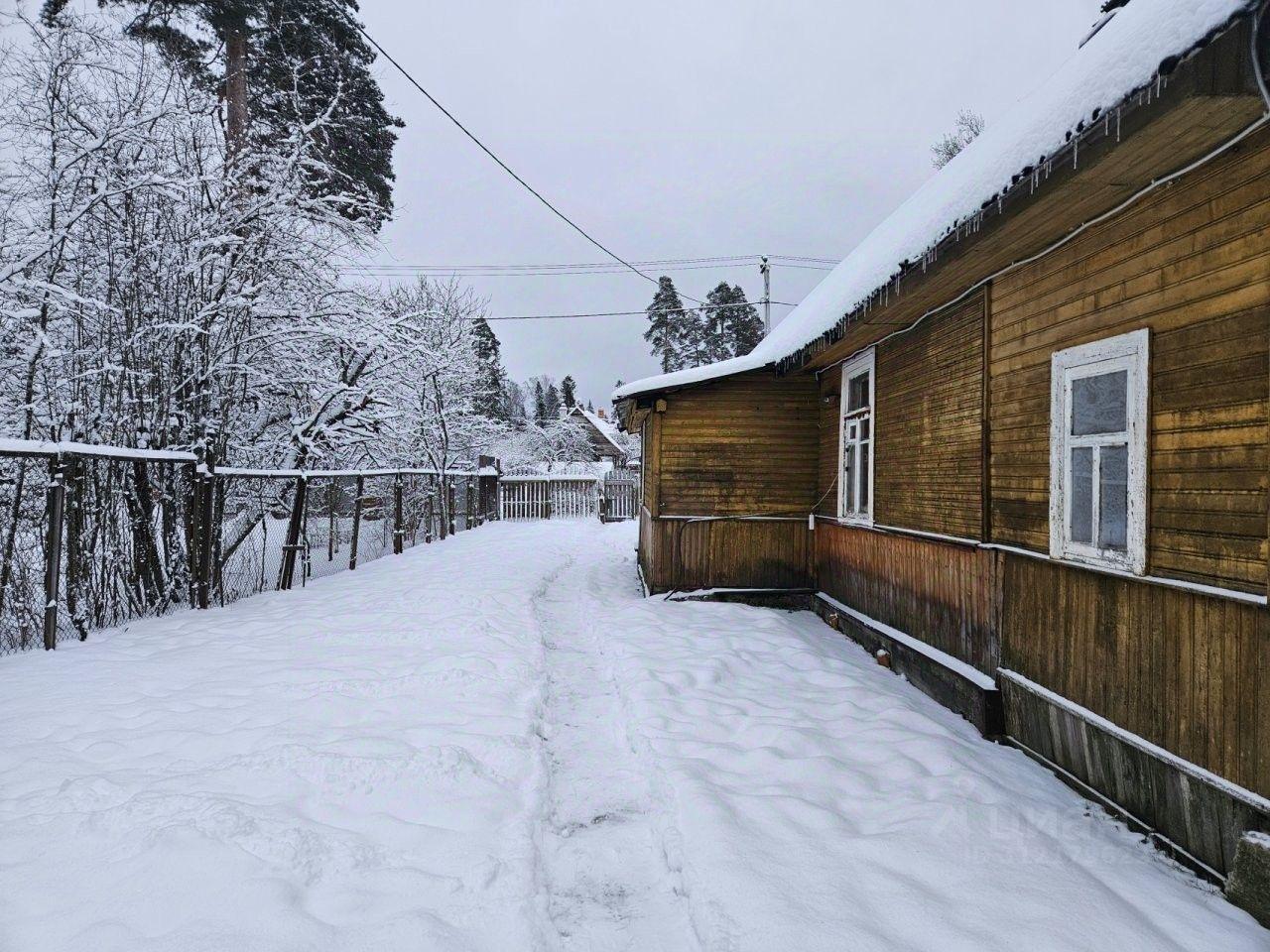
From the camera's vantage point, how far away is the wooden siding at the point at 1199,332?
2.62 meters

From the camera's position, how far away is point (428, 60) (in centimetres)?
995

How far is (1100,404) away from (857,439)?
3.77 metres

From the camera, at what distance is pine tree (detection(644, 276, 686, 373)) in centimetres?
3962

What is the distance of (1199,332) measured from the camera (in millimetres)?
2895

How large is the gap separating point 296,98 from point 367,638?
266 inches

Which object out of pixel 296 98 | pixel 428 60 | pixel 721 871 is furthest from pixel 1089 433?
pixel 428 60

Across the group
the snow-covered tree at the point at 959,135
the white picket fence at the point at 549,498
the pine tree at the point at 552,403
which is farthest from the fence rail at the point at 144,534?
the pine tree at the point at 552,403

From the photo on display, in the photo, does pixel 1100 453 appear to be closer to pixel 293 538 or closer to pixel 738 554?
pixel 738 554

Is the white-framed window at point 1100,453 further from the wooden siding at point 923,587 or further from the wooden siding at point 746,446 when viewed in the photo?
the wooden siding at point 746,446

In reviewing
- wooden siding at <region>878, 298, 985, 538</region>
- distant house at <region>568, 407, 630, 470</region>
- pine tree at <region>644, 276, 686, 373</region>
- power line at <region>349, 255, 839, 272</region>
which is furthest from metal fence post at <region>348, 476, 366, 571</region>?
distant house at <region>568, 407, 630, 470</region>

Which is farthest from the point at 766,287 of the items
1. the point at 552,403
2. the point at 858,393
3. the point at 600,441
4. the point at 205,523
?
the point at 552,403

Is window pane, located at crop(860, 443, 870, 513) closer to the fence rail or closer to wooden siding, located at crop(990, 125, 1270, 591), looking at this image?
wooden siding, located at crop(990, 125, 1270, 591)

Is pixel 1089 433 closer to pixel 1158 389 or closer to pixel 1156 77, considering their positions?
pixel 1158 389

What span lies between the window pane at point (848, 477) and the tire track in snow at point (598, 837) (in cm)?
393
